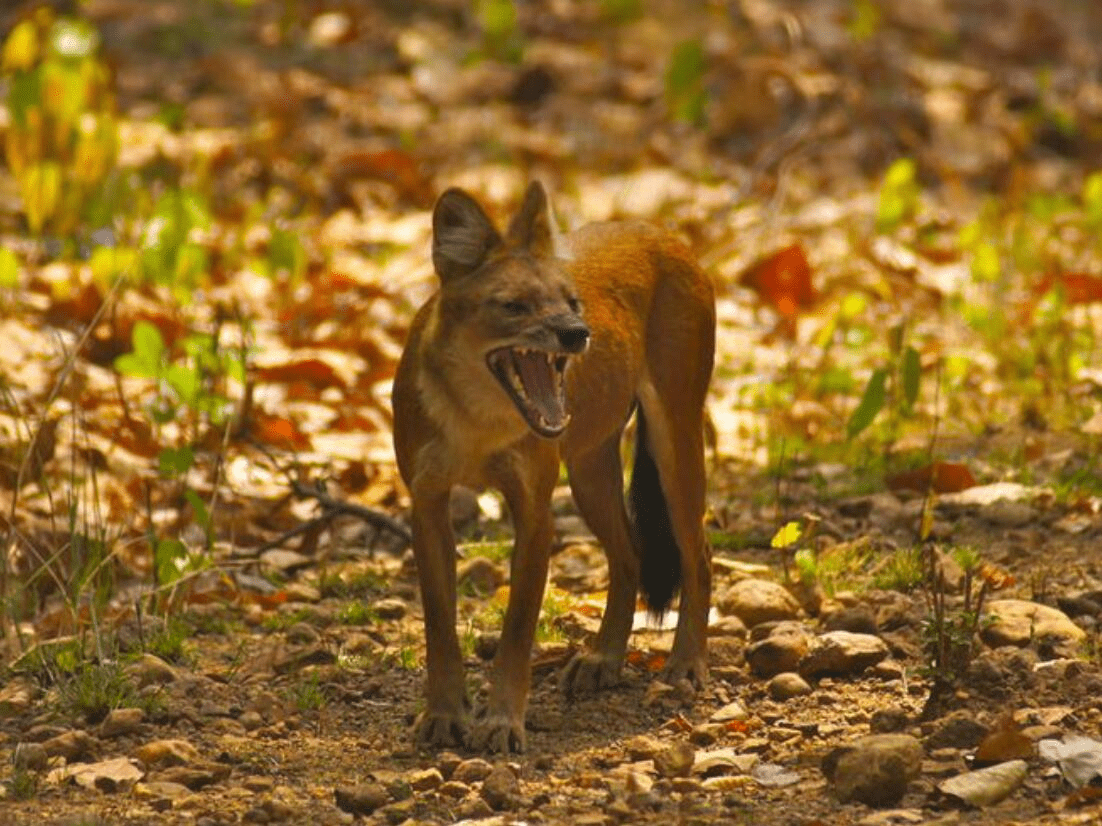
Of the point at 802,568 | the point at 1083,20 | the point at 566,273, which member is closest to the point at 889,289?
the point at 802,568

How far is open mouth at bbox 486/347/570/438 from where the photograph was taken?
4773 mm

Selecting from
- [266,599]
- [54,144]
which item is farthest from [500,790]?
[54,144]

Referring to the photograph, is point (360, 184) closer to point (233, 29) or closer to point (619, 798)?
point (233, 29)

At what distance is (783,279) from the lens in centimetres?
862

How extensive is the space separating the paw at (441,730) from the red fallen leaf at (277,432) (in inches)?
81.2

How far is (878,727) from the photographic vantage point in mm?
4676

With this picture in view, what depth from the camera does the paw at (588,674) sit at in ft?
17.3

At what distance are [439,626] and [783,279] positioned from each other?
13.2 ft

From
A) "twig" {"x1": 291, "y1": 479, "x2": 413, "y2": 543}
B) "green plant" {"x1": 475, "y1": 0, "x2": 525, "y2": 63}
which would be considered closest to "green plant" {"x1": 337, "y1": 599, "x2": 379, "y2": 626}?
"twig" {"x1": 291, "y1": 479, "x2": 413, "y2": 543}

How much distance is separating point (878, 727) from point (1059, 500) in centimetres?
185

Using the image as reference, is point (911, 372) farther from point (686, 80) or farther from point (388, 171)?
point (388, 171)

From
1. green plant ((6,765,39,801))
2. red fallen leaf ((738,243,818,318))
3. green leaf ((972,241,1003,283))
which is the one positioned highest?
green leaf ((972,241,1003,283))

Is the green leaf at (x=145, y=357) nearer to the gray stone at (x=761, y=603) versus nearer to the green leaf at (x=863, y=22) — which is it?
the gray stone at (x=761, y=603)

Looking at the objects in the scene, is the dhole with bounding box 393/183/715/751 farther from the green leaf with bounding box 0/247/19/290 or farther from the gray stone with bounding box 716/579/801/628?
the green leaf with bounding box 0/247/19/290
